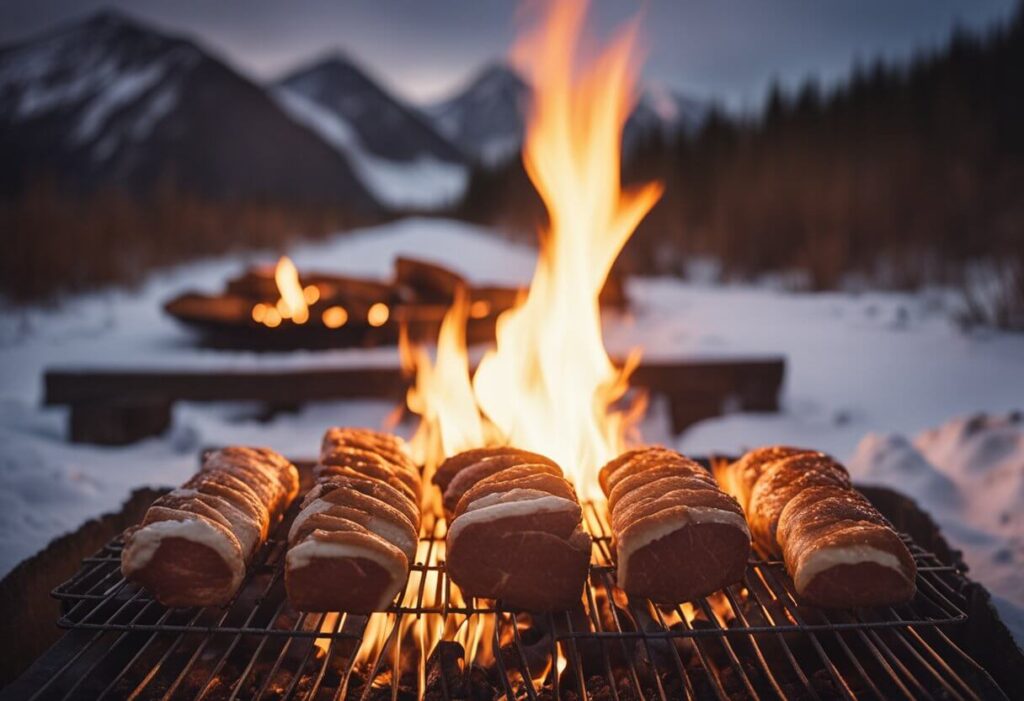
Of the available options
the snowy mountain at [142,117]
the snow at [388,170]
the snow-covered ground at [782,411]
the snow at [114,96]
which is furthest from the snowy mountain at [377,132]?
the snow-covered ground at [782,411]

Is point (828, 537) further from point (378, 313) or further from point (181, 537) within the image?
point (378, 313)

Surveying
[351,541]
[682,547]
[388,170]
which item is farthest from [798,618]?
[388,170]

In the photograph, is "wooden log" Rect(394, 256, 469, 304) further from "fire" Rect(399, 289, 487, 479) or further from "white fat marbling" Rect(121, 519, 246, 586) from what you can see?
"white fat marbling" Rect(121, 519, 246, 586)

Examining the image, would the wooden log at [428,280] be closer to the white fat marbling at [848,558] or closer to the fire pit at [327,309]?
the fire pit at [327,309]

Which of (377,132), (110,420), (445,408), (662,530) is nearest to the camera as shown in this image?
(662,530)

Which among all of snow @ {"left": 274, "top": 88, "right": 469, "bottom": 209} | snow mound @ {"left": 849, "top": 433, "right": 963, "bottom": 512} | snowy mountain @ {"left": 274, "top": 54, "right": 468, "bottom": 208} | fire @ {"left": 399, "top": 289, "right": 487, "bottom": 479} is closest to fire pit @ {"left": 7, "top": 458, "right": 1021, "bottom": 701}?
fire @ {"left": 399, "top": 289, "right": 487, "bottom": 479}

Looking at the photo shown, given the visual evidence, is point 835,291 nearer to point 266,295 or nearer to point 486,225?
point 266,295
